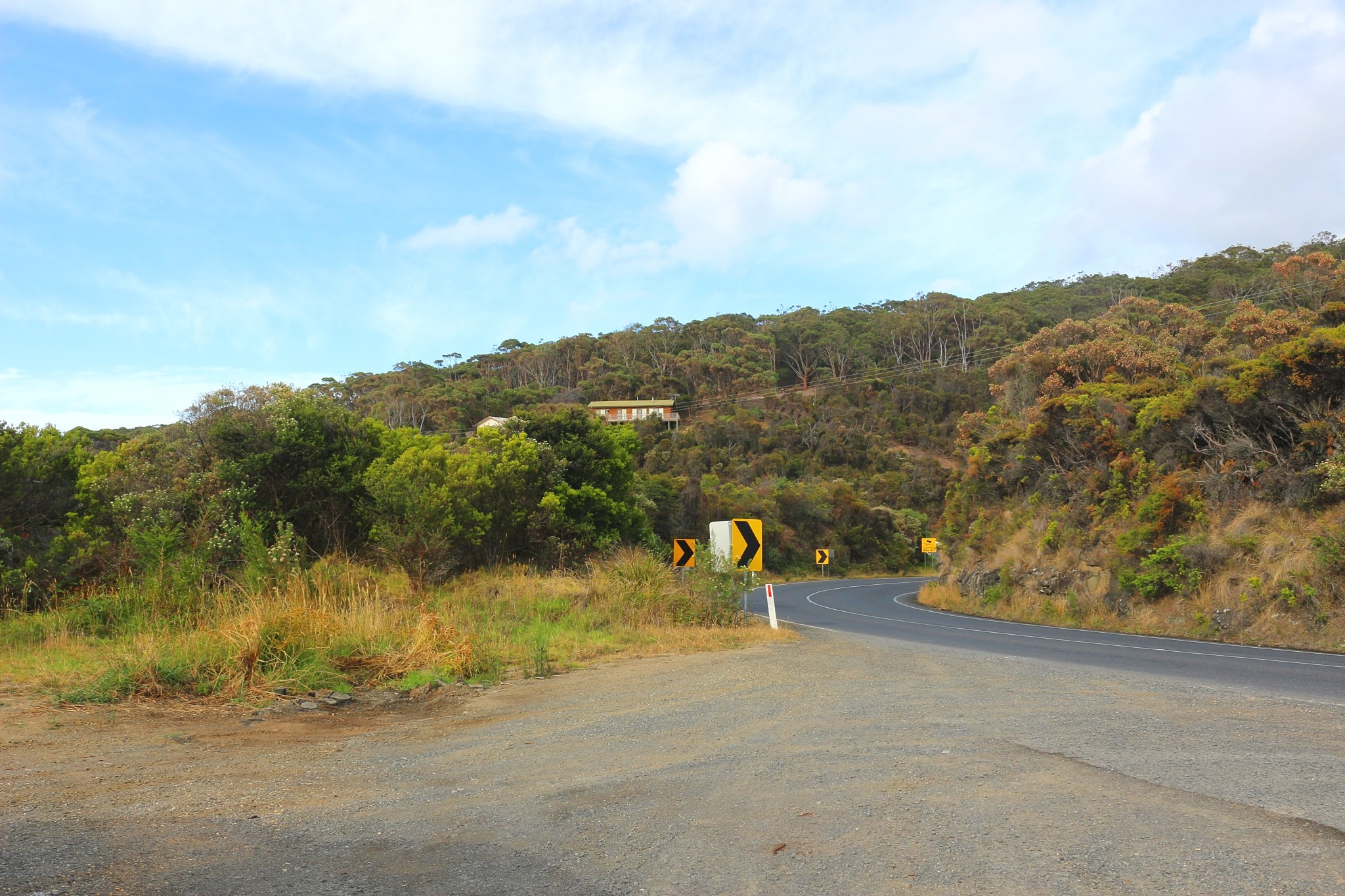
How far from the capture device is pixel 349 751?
22.6 ft

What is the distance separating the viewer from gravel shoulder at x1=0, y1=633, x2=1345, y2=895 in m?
4.09

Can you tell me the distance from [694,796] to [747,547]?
39.7ft

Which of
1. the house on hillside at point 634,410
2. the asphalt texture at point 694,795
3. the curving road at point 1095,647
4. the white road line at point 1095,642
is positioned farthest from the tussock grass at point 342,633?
Result: the house on hillside at point 634,410

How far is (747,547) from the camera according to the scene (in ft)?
57.2

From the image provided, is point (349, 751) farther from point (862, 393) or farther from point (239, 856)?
point (862, 393)

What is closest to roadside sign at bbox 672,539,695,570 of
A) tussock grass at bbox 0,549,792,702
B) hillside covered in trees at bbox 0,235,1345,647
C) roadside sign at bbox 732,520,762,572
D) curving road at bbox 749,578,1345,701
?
tussock grass at bbox 0,549,792,702

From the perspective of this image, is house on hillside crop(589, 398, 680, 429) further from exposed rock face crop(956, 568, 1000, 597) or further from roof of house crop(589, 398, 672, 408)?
exposed rock face crop(956, 568, 1000, 597)

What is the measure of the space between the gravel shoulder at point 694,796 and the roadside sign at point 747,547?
8.28m

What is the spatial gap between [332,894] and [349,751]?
3.19 meters

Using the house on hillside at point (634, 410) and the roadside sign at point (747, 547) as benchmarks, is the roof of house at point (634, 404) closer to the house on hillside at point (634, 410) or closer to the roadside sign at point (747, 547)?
the house on hillside at point (634, 410)

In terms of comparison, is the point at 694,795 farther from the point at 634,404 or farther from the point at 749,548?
the point at 634,404

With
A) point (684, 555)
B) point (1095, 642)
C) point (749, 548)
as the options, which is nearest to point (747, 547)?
point (749, 548)

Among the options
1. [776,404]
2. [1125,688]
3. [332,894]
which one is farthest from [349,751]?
[776,404]

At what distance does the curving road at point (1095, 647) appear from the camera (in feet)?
36.6
